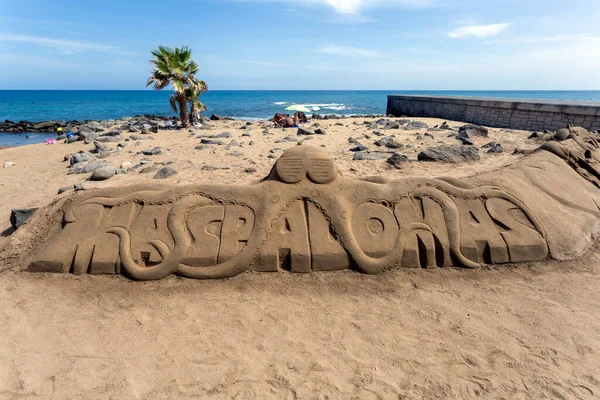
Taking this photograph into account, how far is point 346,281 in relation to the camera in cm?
392

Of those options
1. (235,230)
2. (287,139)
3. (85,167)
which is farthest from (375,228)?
(287,139)

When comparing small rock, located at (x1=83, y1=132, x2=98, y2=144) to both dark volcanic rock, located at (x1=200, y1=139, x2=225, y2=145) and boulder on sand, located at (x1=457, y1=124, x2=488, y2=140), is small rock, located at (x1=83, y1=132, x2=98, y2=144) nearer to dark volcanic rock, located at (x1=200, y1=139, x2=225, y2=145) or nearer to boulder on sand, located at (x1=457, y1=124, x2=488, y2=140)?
dark volcanic rock, located at (x1=200, y1=139, x2=225, y2=145)

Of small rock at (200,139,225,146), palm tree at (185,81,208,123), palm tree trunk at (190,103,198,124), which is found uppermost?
palm tree at (185,81,208,123)

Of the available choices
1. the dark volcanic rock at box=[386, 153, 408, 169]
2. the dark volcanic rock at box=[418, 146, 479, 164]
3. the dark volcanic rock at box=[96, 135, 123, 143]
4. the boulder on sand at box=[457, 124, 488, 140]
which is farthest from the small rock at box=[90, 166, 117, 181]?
the boulder on sand at box=[457, 124, 488, 140]

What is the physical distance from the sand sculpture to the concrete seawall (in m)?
12.0

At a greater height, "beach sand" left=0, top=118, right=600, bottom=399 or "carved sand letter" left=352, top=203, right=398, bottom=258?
"carved sand letter" left=352, top=203, right=398, bottom=258

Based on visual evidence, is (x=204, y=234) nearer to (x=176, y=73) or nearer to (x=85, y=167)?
(x=85, y=167)

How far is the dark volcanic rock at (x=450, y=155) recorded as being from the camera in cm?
904

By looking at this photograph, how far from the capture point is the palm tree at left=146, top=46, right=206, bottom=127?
51.4 feet

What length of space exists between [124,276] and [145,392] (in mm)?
1647

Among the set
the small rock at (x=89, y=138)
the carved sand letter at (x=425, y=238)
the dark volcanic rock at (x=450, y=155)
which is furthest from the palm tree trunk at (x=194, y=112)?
the carved sand letter at (x=425, y=238)

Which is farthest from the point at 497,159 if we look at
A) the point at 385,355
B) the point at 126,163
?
the point at 126,163

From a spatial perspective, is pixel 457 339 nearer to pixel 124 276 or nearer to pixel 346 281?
pixel 346 281

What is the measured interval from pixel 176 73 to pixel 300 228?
14.8m
